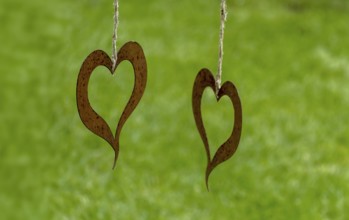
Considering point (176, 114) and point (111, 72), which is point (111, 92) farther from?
point (111, 72)

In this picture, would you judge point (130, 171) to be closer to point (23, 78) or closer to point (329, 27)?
point (23, 78)

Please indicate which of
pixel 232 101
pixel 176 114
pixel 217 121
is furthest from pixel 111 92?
pixel 232 101

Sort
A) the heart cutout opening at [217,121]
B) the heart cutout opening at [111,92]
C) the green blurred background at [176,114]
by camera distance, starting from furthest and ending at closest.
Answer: the heart cutout opening at [111,92] → the heart cutout opening at [217,121] → the green blurred background at [176,114]

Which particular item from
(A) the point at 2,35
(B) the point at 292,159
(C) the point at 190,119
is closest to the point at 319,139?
(B) the point at 292,159

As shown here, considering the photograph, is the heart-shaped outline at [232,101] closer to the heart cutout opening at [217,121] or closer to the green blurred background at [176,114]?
the green blurred background at [176,114]

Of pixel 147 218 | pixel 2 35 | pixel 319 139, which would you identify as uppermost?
pixel 2 35

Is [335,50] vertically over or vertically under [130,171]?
over

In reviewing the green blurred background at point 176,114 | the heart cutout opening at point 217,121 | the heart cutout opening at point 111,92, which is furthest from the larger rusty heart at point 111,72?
the heart cutout opening at point 111,92

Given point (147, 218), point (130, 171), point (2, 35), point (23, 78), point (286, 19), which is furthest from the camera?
point (286, 19)

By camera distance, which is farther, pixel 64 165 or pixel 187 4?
pixel 187 4
